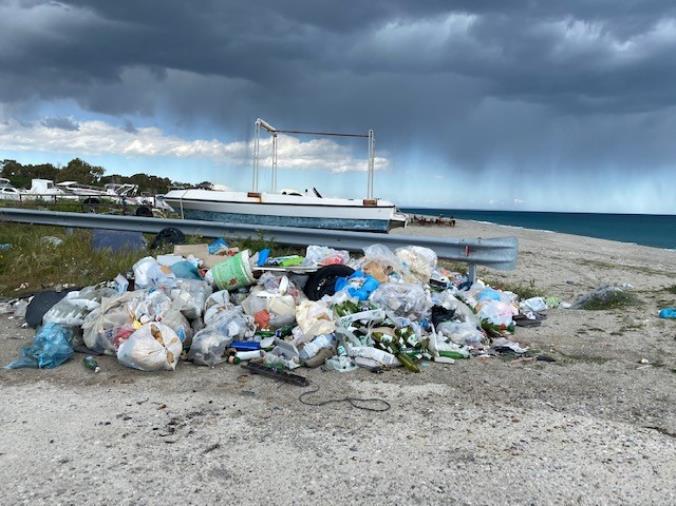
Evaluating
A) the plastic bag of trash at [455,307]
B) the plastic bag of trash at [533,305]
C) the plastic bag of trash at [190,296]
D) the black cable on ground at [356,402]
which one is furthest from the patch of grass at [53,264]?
the plastic bag of trash at [533,305]

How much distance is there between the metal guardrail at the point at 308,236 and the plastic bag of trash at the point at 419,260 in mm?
320

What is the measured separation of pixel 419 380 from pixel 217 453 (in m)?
1.66

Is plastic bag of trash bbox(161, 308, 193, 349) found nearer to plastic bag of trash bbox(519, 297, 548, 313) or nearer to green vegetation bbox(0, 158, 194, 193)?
plastic bag of trash bbox(519, 297, 548, 313)

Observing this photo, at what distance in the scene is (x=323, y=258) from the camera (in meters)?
6.45

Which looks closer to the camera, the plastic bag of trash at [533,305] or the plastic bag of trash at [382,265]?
the plastic bag of trash at [382,265]

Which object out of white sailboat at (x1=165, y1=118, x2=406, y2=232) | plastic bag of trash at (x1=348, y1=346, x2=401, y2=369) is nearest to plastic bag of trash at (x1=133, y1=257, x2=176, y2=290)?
plastic bag of trash at (x1=348, y1=346, x2=401, y2=369)

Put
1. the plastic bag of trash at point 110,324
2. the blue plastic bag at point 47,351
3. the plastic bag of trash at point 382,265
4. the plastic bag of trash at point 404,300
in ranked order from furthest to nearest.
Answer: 1. the plastic bag of trash at point 382,265
2. the plastic bag of trash at point 404,300
3. the plastic bag of trash at point 110,324
4. the blue plastic bag at point 47,351

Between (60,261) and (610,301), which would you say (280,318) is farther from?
(610,301)

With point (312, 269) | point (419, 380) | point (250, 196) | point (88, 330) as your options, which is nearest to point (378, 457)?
point (419, 380)

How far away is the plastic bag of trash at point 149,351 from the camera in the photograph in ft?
12.4

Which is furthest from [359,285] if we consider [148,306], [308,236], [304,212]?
[304,212]

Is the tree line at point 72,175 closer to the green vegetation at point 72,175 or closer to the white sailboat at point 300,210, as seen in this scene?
the green vegetation at point 72,175

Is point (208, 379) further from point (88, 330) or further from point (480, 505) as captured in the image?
point (480, 505)

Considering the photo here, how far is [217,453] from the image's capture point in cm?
256
